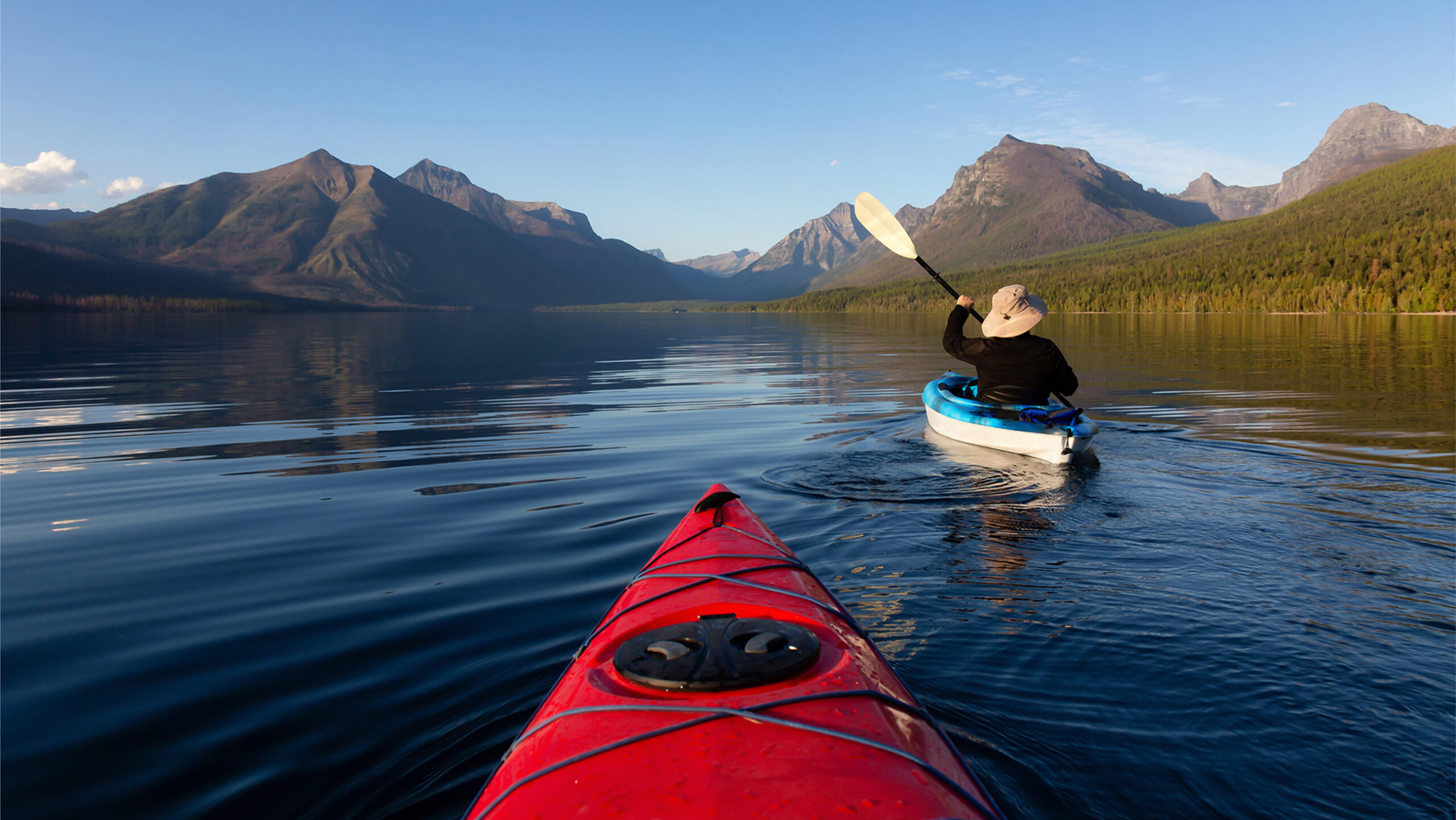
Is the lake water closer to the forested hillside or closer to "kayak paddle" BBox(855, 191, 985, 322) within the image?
"kayak paddle" BBox(855, 191, 985, 322)

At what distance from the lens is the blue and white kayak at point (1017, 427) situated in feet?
32.2

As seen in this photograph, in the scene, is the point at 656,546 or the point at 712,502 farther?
the point at 656,546

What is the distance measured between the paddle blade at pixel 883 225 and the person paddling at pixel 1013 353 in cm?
425

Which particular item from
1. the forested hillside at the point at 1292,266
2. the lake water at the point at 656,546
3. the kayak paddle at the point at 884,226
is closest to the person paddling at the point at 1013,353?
the lake water at the point at 656,546

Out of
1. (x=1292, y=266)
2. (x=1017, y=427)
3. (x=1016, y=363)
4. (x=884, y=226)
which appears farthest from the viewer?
(x=1292, y=266)

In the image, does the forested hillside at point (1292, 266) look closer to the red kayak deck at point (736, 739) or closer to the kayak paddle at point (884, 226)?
the kayak paddle at point (884, 226)

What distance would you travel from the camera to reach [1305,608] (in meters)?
5.18

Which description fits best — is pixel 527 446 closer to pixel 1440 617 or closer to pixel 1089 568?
pixel 1089 568

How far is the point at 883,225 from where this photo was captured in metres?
15.7

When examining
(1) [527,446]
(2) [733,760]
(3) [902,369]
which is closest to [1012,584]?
(2) [733,760]

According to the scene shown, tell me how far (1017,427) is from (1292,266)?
94.7 m

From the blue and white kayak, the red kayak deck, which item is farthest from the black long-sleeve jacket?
the red kayak deck

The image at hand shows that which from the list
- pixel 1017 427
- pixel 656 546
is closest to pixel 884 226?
pixel 1017 427

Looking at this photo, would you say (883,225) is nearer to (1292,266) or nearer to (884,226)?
(884,226)
